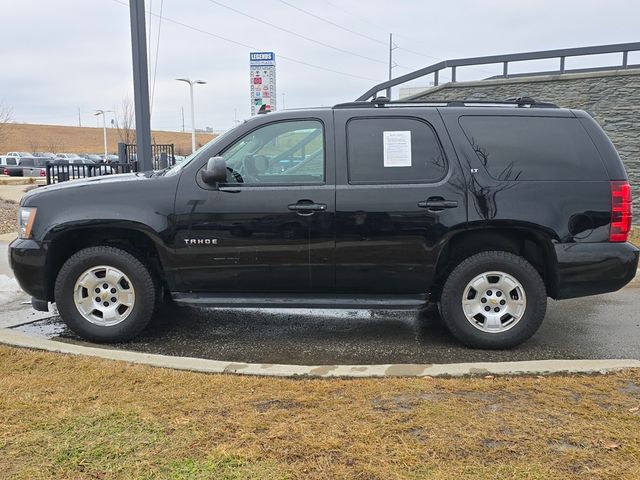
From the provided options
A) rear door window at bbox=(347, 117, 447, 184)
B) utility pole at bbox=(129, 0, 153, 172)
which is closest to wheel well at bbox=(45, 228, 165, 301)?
rear door window at bbox=(347, 117, 447, 184)

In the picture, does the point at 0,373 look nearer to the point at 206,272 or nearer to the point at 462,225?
the point at 206,272

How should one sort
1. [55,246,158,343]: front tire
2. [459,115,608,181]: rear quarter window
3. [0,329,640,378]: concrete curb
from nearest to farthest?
[0,329,640,378]: concrete curb
[459,115,608,181]: rear quarter window
[55,246,158,343]: front tire

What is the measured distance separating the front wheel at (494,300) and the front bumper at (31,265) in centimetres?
325

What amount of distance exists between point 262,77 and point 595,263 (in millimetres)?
7916

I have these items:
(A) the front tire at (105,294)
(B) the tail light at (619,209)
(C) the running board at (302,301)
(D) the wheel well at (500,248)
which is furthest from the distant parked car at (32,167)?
(B) the tail light at (619,209)

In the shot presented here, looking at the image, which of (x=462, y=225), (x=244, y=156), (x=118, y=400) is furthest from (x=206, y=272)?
(x=462, y=225)

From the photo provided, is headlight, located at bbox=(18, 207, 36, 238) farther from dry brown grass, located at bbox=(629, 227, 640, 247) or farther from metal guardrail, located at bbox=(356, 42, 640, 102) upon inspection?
metal guardrail, located at bbox=(356, 42, 640, 102)

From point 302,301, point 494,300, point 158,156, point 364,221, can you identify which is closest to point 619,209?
point 494,300

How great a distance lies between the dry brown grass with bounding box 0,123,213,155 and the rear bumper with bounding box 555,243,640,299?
74773 millimetres

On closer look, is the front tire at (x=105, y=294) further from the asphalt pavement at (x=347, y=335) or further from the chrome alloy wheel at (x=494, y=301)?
the chrome alloy wheel at (x=494, y=301)

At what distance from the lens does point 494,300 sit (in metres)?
4.50

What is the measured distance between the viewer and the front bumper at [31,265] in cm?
456

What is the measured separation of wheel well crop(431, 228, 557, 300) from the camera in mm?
4559

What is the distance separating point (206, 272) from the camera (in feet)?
15.0
